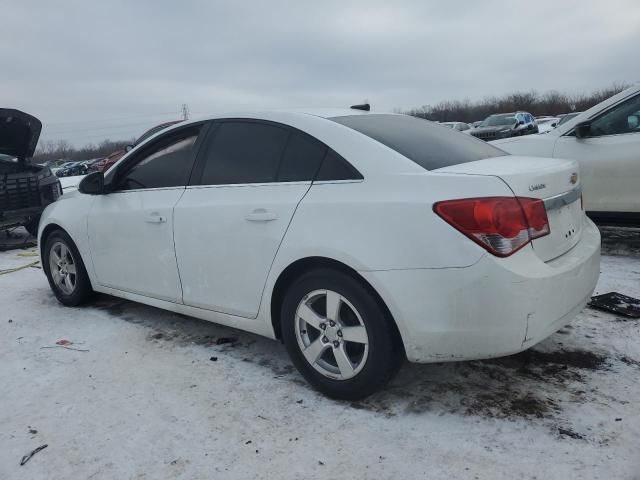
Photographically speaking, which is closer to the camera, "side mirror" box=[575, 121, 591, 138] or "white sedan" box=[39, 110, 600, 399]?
"white sedan" box=[39, 110, 600, 399]

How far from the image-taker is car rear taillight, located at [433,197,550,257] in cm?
224

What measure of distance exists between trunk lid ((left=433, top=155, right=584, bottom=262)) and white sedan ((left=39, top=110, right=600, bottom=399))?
0.04 ft

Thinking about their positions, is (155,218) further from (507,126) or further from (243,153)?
(507,126)

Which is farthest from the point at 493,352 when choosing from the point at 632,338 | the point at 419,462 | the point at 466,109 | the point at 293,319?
the point at 466,109

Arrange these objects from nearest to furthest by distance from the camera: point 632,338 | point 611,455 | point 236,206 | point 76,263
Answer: point 611,455
point 236,206
point 632,338
point 76,263

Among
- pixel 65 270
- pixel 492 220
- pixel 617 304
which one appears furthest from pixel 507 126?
pixel 492 220

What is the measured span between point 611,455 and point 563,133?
13.2 ft

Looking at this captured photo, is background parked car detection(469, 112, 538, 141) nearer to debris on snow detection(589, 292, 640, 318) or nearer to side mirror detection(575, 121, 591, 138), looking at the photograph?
side mirror detection(575, 121, 591, 138)

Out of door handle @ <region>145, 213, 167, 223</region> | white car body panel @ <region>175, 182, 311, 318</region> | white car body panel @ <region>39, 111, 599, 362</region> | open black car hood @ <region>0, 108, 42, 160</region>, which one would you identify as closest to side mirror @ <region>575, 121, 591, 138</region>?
white car body panel @ <region>39, 111, 599, 362</region>

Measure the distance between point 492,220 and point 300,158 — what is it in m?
1.12

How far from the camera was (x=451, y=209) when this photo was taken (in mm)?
2277

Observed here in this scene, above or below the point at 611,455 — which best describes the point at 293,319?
above

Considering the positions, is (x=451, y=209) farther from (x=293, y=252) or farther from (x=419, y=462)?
(x=419, y=462)

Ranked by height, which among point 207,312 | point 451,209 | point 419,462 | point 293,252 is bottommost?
point 419,462
